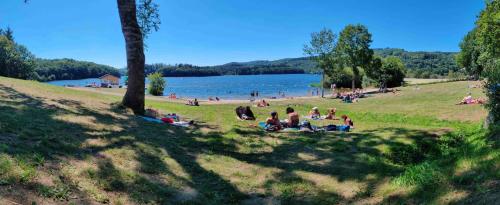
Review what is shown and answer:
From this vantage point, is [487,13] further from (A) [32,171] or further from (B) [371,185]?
(A) [32,171]

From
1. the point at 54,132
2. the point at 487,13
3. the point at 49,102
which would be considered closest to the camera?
the point at 54,132

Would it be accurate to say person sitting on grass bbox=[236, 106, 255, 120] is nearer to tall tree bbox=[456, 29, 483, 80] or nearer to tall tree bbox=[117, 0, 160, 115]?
tall tree bbox=[117, 0, 160, 115]

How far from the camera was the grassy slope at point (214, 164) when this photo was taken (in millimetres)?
6535

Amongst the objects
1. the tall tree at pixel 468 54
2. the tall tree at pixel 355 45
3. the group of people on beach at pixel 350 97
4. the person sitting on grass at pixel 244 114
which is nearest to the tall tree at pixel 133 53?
the person sitting on grass at pixel 244 114

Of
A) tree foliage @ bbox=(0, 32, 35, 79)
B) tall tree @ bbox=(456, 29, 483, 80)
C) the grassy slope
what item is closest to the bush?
tree foliage @ bbox=(0, 32, 35, 79)

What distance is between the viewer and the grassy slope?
654 cm

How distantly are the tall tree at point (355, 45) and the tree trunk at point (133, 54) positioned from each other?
4633 cm

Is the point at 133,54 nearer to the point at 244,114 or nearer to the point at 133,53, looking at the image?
the point at 133,53

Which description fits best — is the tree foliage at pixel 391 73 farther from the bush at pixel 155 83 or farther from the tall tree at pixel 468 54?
the bush at pixel 155 83

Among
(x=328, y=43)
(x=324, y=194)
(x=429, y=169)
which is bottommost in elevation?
(x=324, y=194)

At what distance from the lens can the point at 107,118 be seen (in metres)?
13.1

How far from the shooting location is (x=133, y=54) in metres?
16.4

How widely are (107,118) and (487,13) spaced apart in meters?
39.6

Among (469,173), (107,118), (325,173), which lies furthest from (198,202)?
(107,118)
